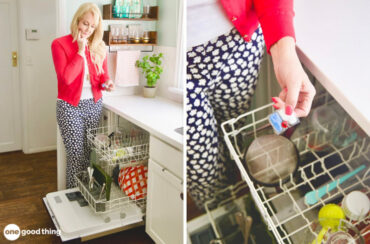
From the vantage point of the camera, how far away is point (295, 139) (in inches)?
19.5

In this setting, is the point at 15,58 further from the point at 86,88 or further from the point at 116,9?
the point at 116,9

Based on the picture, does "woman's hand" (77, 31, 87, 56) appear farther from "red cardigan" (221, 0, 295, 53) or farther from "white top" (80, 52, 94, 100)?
"red cardigan" (221, 0, 295, 53)

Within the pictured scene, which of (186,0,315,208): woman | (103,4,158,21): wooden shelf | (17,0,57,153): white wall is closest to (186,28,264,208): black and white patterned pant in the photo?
(186,0,315,208): woman

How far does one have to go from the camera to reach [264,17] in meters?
0.47

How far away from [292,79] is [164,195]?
3.17 ft

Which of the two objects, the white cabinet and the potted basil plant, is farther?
the potted basil plant

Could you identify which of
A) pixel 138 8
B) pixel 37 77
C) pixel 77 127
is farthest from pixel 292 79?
pixel 37 77

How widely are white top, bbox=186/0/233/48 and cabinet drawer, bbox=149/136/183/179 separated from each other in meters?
0.71

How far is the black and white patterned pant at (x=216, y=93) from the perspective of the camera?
0.50 metres

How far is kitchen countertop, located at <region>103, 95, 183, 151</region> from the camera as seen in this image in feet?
4.13

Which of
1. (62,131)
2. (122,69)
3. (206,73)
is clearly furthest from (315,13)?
(62,131)

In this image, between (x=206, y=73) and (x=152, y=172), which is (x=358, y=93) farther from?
(x=152, y=172)

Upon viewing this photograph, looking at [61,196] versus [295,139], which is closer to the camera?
[295,139]

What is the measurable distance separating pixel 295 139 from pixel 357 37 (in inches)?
5.8
